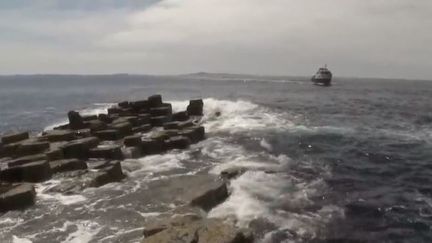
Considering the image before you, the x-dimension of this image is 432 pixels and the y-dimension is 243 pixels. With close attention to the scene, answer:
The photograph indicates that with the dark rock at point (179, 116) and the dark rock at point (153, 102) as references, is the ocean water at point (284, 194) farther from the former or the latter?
the dark rock at point (153, 102)

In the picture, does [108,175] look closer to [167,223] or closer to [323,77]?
[167,223]

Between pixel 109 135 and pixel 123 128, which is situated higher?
pixel 123 128

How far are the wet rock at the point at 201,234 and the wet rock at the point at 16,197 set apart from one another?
6.65 metres

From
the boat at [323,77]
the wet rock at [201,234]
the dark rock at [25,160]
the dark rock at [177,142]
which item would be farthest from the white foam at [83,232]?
the boat at [323,77]

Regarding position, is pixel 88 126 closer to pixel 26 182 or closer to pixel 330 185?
pixel 26 182

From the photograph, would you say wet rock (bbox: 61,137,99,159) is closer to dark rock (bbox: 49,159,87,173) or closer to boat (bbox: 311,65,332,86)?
dark rock (bbox: 49,159,87,173)

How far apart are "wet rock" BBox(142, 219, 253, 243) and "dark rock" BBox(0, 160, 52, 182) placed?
896cm

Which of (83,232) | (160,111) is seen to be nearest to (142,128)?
(160,111)

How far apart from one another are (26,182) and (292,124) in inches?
902

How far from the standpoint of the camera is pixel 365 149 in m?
26.9

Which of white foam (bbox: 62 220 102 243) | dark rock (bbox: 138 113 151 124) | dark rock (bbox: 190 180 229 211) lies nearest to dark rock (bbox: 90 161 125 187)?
white foam (bbox: 62 220 102 243)

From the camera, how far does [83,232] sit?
42.8ft

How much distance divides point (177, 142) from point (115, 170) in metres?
→ 6.93

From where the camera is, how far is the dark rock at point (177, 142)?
81.4 feet
